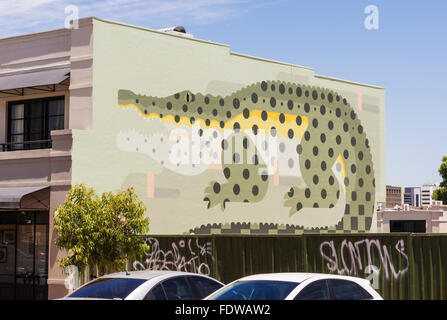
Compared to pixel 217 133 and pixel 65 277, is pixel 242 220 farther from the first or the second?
pixel 65 277

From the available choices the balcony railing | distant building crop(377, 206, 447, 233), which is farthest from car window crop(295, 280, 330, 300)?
distant building crop(377, 206, 447, 233)

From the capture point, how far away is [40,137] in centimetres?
2716

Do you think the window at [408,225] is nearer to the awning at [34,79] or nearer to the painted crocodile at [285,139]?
the painted crocodile at [285,139]

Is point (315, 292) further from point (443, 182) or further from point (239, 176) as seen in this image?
point (443, 182)

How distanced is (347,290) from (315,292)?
78 cm

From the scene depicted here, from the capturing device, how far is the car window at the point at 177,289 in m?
13.2

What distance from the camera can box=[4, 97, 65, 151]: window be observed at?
88.5 ft

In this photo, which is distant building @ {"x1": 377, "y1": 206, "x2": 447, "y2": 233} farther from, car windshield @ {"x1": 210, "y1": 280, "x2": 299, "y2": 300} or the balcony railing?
car windshield @ {"x1": 210, "y1": 280, "x2": 299, "y2": 300}

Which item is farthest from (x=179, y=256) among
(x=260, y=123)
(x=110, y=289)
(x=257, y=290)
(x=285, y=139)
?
(x=257, y=290)

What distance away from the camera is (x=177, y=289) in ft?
43.9

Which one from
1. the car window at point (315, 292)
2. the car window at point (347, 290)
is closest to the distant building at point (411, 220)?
the car window at point (347, 290)

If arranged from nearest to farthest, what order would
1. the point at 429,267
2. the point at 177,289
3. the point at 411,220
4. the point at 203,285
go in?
1. the point at 177,289
2. the point at 203,285
3. the point at 429,267
4. the point at 411,220

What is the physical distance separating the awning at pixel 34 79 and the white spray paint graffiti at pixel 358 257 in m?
11.1
